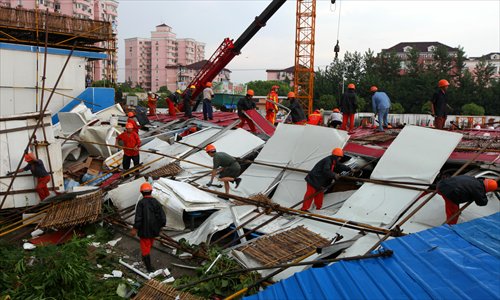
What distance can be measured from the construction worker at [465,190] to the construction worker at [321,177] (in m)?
2.04

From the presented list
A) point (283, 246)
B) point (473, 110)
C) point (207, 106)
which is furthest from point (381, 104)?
point (473, 110)

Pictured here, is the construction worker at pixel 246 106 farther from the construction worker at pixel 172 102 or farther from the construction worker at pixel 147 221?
the construction worker at pixel 147 221

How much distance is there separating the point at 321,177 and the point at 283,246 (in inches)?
76.5

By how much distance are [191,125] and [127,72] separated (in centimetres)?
9360

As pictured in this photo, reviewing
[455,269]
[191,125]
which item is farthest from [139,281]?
[191,125]

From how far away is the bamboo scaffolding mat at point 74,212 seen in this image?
762cm

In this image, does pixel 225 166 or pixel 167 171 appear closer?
pixel 225 166

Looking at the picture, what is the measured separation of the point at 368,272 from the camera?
413 centimetres

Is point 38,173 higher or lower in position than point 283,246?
higher

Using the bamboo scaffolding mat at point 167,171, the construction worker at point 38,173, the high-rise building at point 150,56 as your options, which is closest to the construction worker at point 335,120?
the bamboo scaffolding mat at point 167,171

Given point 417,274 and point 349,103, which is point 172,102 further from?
point 417,274

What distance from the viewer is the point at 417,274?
397 centimetres

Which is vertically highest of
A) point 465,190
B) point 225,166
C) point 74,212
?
point 465,190

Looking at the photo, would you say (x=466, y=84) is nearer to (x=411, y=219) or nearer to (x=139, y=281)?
(x=411, y=219)
